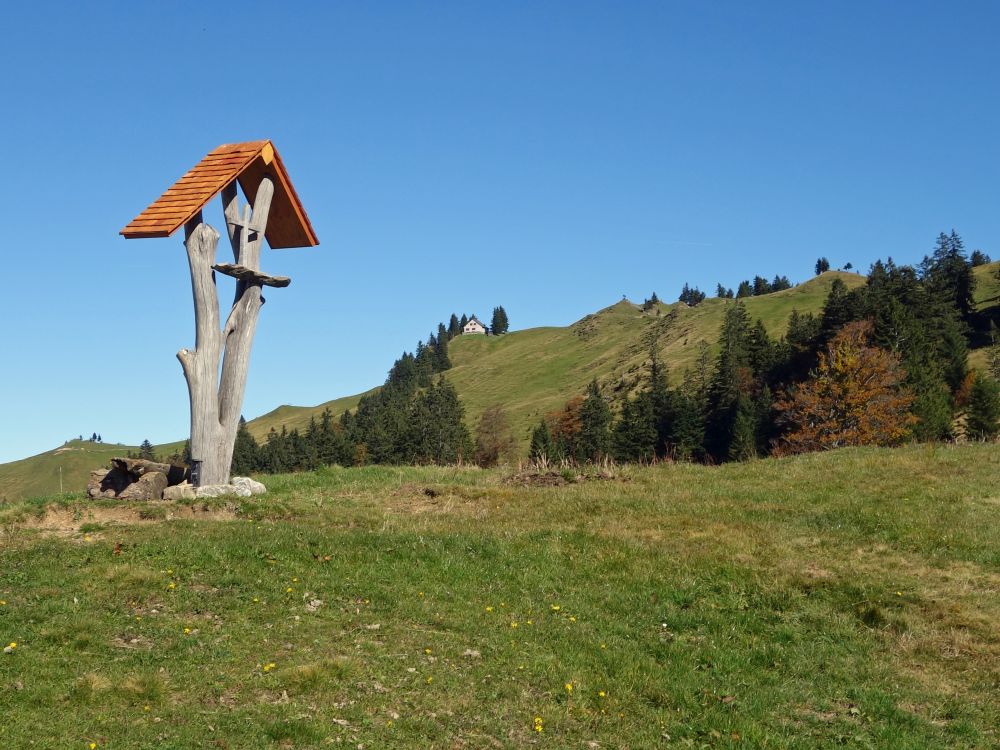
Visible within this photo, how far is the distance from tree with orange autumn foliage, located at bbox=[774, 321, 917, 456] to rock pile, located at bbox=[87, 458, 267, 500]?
51448 mm

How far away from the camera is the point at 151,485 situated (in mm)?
21641

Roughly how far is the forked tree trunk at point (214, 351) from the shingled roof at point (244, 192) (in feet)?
1.84

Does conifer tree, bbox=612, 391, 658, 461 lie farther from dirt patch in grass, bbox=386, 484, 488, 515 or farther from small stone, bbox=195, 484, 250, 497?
small stone, bbox=195, 484, 250, 497

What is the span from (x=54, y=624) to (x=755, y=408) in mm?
82772

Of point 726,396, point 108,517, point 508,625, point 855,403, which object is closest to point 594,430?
point 726,396

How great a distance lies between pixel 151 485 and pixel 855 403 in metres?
56.7

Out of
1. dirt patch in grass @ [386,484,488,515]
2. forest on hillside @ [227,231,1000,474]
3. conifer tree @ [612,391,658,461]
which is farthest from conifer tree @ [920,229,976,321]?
dirt patch in grass @ [386,484,488,515]

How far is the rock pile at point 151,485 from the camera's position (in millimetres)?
21484

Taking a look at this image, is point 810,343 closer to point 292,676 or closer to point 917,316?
point 917,316

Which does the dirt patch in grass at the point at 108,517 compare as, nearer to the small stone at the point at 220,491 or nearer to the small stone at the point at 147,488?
the small stone at the point at 220,491

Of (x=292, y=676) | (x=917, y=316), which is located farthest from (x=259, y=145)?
(x=917, y=316)

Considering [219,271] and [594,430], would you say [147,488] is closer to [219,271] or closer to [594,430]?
[219,271]

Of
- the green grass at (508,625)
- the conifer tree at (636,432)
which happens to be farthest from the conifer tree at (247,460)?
the green grass at (508,625)

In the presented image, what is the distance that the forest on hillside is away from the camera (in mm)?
66062
